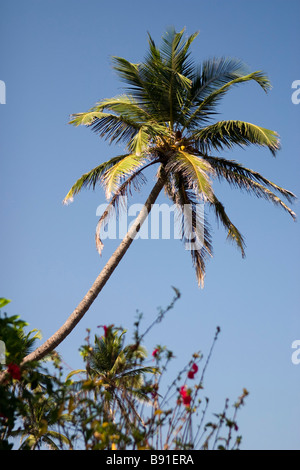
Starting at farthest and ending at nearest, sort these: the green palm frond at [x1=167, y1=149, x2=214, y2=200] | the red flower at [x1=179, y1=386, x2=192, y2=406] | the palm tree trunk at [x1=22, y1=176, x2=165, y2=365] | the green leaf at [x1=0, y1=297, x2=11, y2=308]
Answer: the green palm frond at [x1=167, y1=149, x2=214, y2=200] → the palm tree trunk at [x1=22, y1=176, x2=165, y2=365] → the green leaf at [x1=0, y1=297, x2=11, y2=308] → the red flower at [x1=179, y1=386, x2=192, y2=406]

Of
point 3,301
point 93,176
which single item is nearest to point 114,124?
point 93,176

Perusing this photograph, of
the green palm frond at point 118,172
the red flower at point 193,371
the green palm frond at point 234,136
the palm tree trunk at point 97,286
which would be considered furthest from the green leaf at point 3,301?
the green palm frond at point 234,136

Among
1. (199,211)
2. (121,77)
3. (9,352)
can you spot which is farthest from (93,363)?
(9,352)

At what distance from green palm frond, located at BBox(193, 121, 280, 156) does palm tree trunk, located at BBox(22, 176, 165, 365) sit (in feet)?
5.09

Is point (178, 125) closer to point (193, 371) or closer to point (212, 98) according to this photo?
point (212, 98)

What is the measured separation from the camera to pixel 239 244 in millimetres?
13086

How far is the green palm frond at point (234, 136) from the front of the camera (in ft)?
40.2

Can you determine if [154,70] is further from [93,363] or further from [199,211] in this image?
[93,363]

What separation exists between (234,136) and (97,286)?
4738mm

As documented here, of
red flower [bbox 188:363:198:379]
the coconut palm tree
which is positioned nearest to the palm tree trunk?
the coconut palm tree

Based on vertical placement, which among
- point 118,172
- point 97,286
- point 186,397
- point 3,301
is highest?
point 118,172

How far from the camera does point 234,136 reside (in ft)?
43.0

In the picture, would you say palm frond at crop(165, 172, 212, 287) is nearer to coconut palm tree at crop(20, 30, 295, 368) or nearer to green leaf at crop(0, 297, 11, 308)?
coconut palm tree at crop(20, 30, 295, 368)

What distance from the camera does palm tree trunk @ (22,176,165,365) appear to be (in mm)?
10430
